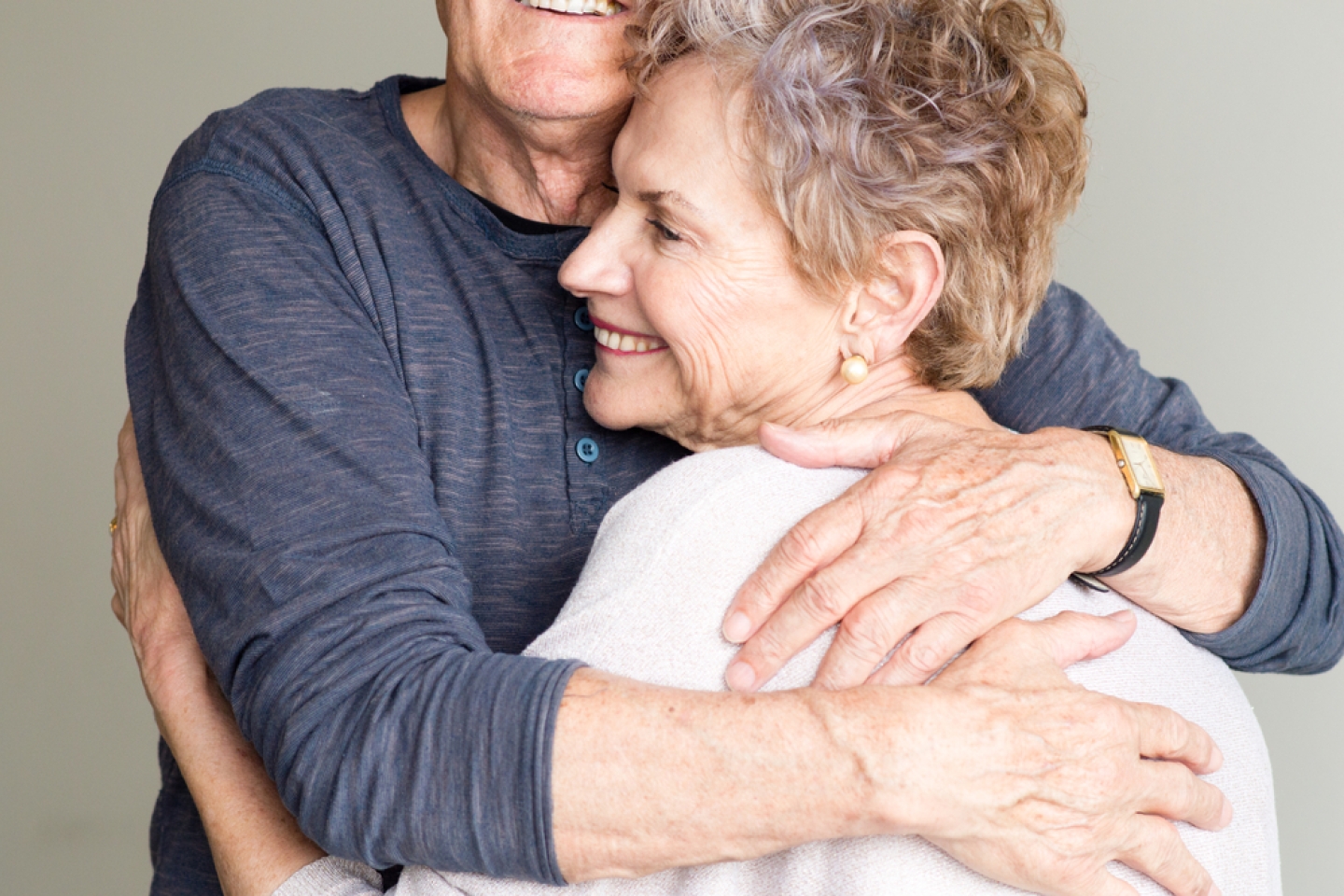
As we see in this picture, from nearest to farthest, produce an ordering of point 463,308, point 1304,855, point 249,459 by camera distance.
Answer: point 249,459
point 463,308
point 1304,855

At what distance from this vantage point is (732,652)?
3.58 feet

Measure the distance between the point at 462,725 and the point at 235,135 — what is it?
0.84 m

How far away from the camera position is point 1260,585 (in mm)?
1439

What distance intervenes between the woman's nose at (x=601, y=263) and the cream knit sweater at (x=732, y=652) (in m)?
0.36

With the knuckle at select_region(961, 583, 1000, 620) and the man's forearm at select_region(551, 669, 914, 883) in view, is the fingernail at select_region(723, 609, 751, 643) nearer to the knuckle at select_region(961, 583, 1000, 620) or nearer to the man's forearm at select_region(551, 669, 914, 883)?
the man's forearm at select_region(551, 669, 914, 883)

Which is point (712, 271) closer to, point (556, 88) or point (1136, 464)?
point (556, 88)

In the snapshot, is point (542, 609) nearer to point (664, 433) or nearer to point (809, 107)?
point (664, 433)

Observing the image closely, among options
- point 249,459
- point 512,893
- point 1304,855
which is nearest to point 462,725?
point 512,893

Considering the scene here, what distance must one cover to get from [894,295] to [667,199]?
0.29m

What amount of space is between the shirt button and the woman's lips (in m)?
0.13

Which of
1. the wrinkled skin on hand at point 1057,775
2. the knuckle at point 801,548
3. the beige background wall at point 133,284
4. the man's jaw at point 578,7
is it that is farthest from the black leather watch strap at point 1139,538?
the beige background wall at point 133,284

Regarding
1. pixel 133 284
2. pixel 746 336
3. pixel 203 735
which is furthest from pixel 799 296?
pixel 133 284

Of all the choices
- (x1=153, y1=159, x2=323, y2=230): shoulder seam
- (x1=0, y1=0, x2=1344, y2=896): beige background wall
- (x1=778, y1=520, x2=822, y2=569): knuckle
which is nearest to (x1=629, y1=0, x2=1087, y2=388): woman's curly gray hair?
(x1=778, y1=520, x2=822, y2=569): knuckle

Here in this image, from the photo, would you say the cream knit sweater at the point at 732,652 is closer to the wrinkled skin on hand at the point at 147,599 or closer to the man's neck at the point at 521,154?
the wrinkled skin on hand at the point at 147,599
